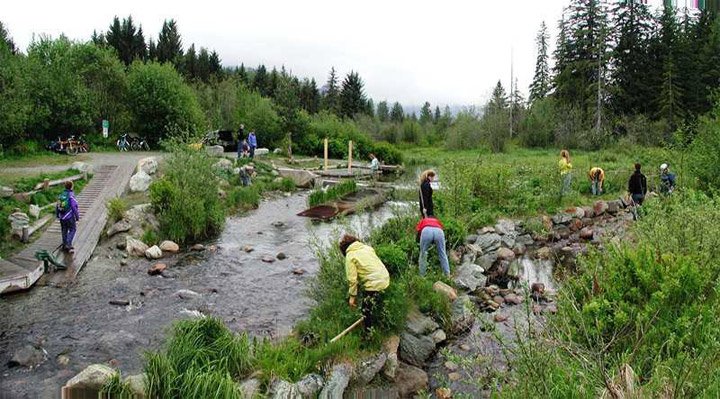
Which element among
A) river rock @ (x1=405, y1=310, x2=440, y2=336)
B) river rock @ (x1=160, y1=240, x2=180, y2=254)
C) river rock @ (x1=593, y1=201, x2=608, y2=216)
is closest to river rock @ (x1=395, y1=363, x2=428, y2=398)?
river rock @ (x1=405, y1=310, x2=440, y2=336)

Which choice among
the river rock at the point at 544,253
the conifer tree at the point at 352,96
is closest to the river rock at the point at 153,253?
the river rock at the point at 544,253

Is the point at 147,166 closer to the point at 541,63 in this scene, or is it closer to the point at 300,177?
the point at 300,177

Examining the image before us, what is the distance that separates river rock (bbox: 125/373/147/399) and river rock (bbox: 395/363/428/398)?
11.1ft

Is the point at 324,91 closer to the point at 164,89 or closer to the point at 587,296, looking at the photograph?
the point at 164,89

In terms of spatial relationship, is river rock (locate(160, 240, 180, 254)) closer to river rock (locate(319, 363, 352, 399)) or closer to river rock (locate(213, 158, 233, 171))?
river rock (locate(319, 363, 352, 399))

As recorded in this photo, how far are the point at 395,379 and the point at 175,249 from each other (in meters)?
9.37

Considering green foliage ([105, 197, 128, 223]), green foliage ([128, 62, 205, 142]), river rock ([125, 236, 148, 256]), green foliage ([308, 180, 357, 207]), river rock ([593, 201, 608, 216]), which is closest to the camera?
river rock ([125, 236, 148, 256])

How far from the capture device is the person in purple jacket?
43.5ft

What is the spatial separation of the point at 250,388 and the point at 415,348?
114 inches

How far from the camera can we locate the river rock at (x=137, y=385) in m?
6.54

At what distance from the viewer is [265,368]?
7.14 m

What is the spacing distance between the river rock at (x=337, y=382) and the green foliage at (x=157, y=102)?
2697 centimetres

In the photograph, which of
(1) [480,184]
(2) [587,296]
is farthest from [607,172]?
(2) [587,296]

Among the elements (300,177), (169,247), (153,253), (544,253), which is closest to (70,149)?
(300,177)
